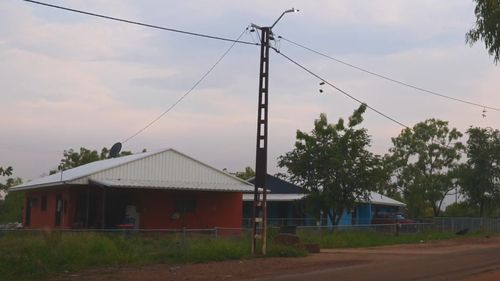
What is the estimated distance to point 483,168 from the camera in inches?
1999

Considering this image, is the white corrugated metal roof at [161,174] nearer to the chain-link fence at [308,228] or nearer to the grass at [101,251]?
the chain-link fence at [308,228]

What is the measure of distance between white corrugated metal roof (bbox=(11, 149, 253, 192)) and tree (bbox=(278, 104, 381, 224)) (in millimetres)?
3462

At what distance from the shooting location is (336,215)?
36469 millimetres

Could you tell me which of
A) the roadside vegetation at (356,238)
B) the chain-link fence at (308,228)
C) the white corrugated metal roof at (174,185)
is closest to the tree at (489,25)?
the chain-link fence at (308,228)

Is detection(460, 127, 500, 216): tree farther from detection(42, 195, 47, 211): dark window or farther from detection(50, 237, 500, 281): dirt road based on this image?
detection(42, 195, 47, 211): dark window

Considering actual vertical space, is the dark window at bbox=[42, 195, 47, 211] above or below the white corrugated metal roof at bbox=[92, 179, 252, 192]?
below

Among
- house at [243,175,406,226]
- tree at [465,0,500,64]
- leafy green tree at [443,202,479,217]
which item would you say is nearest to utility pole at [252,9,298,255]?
tree at [465,0,500,64]

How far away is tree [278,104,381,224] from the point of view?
1373 inches

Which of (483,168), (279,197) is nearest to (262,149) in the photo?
(279,197)

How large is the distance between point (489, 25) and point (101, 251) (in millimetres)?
12626

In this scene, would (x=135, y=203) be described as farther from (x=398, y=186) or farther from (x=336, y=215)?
(x=398, y=186)

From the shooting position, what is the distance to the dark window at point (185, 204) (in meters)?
35.2

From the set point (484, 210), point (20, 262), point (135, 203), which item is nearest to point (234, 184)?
point (135, 203)

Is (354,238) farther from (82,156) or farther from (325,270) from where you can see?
(82,156)
